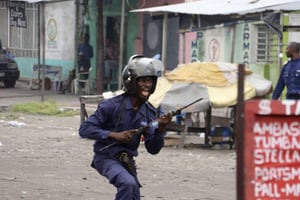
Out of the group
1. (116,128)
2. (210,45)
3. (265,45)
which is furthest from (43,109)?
(116,128)

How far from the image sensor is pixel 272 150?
4.68 m

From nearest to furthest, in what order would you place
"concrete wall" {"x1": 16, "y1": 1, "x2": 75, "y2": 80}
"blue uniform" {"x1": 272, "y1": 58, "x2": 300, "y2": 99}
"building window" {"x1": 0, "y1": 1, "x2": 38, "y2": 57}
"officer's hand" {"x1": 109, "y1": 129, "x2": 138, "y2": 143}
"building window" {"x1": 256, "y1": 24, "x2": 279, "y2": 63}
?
1. "officer's hand" {"x1": 109, "y1": 129, "x2": 138, "y2": 143}
2. "blue uniform" {"x1": 272, "y1": 58, "x2": 300, "y2": 99}
3. "building window" {"x1": 256, "y1": 24, "x2": 279, "y2": 63}
4. "concrete wall" {"x1": 16, "y1": 1, "x2": 75, "y2": 80}
5. "building window" {"x1": 0, "y1": 1, "x2": 38, "y2": 57}

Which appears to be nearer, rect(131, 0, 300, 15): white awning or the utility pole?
rect(131, 0, 300, 15): white awning

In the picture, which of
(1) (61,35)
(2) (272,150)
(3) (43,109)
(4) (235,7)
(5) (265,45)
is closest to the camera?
(2) (272,150)

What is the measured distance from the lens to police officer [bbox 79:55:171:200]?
6379 millimetres

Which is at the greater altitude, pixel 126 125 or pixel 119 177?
pixel 126 125

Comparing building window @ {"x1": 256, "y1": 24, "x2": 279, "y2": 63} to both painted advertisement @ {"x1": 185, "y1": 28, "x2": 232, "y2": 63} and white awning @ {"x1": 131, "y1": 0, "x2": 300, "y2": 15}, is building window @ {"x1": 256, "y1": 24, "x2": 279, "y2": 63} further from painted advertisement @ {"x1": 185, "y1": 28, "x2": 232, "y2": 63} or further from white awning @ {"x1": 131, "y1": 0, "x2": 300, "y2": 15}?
white awning @ {"x1": 131, "y1": 0, "x2": 300, "y2": 15}

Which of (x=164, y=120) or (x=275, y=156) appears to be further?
(x=164, y=120)

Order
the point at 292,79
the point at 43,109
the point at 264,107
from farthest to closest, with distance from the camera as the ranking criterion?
the point at 43,109
the point at 292,79
the point at 264,107

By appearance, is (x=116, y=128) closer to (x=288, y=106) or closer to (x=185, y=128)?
(x=288, y=106)

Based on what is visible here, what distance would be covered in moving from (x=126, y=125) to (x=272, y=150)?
6.74 ft

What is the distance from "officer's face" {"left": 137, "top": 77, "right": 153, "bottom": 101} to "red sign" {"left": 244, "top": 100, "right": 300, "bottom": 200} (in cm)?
191

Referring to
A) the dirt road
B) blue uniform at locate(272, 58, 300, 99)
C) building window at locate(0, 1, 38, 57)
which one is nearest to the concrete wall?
building window at locate(0, 1, 38, 57)

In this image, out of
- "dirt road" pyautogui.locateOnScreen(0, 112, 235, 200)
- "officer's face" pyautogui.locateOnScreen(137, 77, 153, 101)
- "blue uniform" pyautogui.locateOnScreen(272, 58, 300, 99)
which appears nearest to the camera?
"officer's face" pyautogui.locateOnScreen(137, 77, 153, 101)
